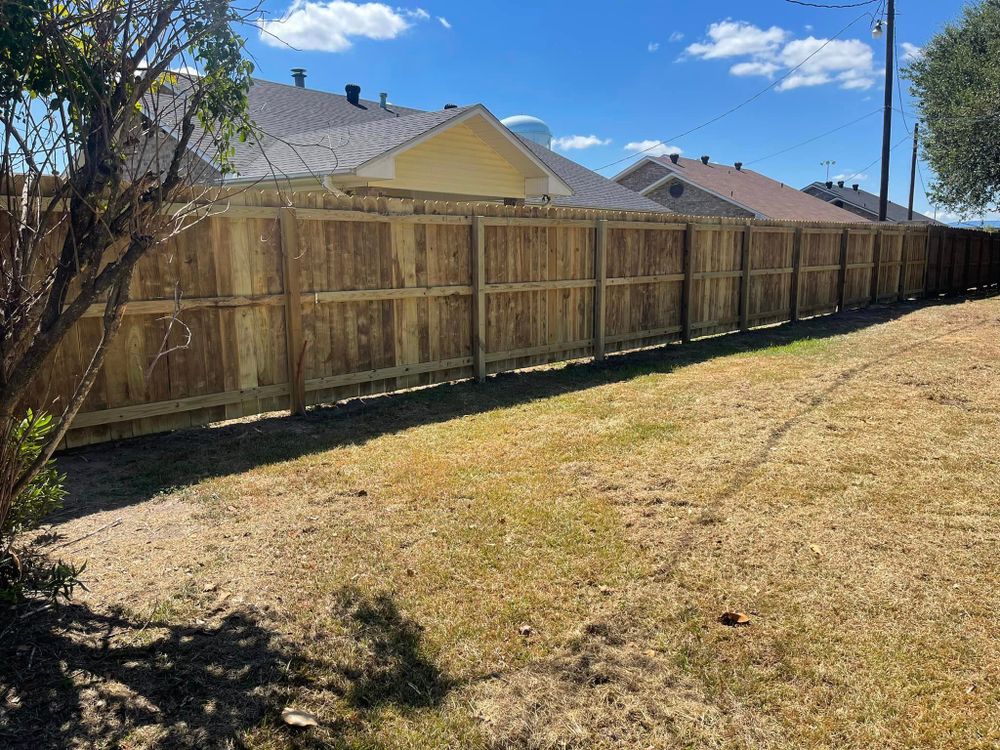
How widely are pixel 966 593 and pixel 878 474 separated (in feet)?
5.45

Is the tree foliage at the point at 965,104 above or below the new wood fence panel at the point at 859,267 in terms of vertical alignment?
above

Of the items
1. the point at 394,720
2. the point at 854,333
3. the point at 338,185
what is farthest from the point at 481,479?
the point at 854,333

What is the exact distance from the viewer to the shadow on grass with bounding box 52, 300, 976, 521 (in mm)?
4457

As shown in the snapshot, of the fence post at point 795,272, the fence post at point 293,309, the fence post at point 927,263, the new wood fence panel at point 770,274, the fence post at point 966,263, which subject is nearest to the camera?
the fence post at point 293,309

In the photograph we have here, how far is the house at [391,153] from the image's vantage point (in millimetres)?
11133

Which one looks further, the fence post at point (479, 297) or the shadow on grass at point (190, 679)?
the fence post at point (479, 297)

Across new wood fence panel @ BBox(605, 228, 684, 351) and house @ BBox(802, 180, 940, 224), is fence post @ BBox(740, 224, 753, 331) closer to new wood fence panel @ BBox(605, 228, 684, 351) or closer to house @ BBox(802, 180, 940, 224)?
new wood fence panel @ BBox(605, 228, 684, 351)

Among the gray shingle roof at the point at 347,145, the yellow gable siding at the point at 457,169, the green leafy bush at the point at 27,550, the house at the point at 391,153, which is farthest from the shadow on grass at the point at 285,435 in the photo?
the yellow gable siding at the point at 457,169

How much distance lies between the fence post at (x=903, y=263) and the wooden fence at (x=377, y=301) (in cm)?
772

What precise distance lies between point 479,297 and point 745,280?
625cm

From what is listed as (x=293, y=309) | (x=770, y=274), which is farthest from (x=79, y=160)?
(x=770, y=274)

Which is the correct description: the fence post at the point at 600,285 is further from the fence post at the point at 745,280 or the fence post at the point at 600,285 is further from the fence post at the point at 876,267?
the fence post at the point at 876,267

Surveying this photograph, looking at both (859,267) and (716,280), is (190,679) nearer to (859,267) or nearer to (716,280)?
(716,280)

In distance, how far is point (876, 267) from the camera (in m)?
16.1
